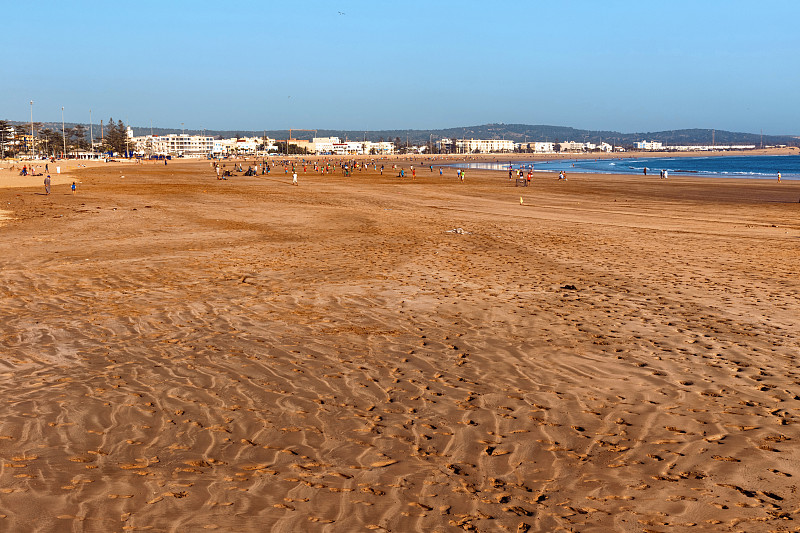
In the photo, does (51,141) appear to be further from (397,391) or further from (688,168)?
(397,391)

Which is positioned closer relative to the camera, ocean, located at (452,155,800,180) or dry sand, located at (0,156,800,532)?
dry sand, located at (0,156,800,532)

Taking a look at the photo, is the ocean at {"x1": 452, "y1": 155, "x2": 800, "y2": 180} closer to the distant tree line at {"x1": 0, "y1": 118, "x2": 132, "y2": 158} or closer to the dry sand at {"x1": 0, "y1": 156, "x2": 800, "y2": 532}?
the dry sand at {"x1": 0, "y1": 156, "x2": 800, "y2": 532}

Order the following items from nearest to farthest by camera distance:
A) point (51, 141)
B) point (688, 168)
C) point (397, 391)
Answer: point (397, 391) → point (688, 168) → point (51, 141)

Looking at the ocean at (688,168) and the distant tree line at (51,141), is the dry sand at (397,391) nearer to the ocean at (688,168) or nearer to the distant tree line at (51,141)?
the ocean at (688,168)

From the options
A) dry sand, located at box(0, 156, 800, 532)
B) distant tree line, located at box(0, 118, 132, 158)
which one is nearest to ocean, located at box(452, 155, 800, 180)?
dry sand, located at box(0, 156, 800, 532)

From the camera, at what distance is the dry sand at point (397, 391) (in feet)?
14.0

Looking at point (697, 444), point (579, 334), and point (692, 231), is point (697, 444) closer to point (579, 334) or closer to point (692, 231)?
point (579, 334)

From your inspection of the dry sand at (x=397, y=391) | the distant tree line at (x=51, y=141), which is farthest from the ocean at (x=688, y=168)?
the distant tree line at (x=51, y=141)

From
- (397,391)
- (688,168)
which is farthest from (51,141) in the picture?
(397,391)

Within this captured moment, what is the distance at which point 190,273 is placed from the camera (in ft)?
40.6

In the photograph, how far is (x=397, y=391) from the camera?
638cm

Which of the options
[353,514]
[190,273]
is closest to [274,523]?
[353,514]

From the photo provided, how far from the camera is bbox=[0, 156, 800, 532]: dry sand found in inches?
168

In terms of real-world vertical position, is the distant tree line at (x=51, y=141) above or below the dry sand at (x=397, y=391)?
above
